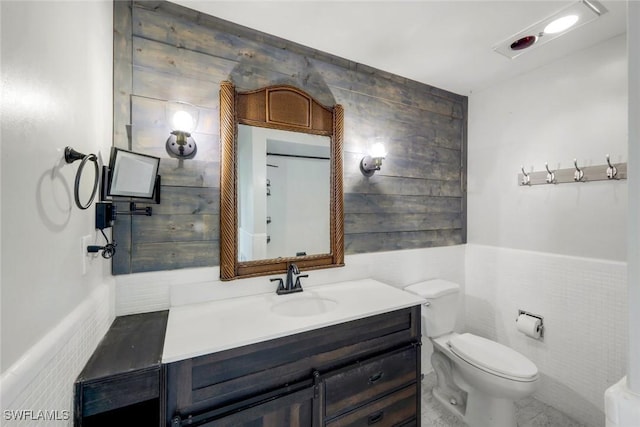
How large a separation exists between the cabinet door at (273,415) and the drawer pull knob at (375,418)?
1.15 feet

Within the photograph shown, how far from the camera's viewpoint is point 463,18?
154 centimetres

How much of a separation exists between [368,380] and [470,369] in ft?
2.48

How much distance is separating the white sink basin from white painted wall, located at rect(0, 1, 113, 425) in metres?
0.85

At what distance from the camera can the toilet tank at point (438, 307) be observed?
1994mm

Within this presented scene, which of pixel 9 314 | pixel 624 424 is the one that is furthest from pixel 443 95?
→ pixel 9 314

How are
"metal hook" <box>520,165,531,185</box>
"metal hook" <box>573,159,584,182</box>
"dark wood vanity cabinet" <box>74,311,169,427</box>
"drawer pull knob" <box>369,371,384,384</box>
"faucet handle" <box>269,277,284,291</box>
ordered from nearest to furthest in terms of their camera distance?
"dark wood vanity cabinet" <box>74,311,169,427</box>
"drawer pull knob" <box>369,371,384,384</box>
"faucet handle" <box>269,277,284,291</box>
"metal hook" <box>573,159,584,182</box>
"metal hook" <box>520,165,531,185</box>

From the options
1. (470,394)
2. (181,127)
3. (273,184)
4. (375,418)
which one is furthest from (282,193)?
(470,394)

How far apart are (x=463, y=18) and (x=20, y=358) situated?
2.23 m

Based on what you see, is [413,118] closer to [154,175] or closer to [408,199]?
[408,199]

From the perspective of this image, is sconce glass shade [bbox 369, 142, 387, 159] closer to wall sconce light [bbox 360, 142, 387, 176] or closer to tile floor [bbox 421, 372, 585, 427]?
wall sconce light [bbox 360, 142, 387, 176]

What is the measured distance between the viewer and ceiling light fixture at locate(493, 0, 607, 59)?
144cm

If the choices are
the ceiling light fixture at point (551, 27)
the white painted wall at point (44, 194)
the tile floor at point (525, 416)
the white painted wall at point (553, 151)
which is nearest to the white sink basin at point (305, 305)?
the white painted wall at point (44, 194)

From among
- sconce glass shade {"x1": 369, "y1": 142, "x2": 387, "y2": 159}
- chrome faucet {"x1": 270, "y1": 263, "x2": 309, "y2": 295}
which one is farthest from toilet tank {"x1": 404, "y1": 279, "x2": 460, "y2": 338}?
sconce glass shade {"x1": 369, "y1": 142, "x2": 387, "y2": 159}

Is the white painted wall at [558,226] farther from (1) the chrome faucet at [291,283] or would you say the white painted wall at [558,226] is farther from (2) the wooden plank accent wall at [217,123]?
(1) the chrome faucet at [291,283]
